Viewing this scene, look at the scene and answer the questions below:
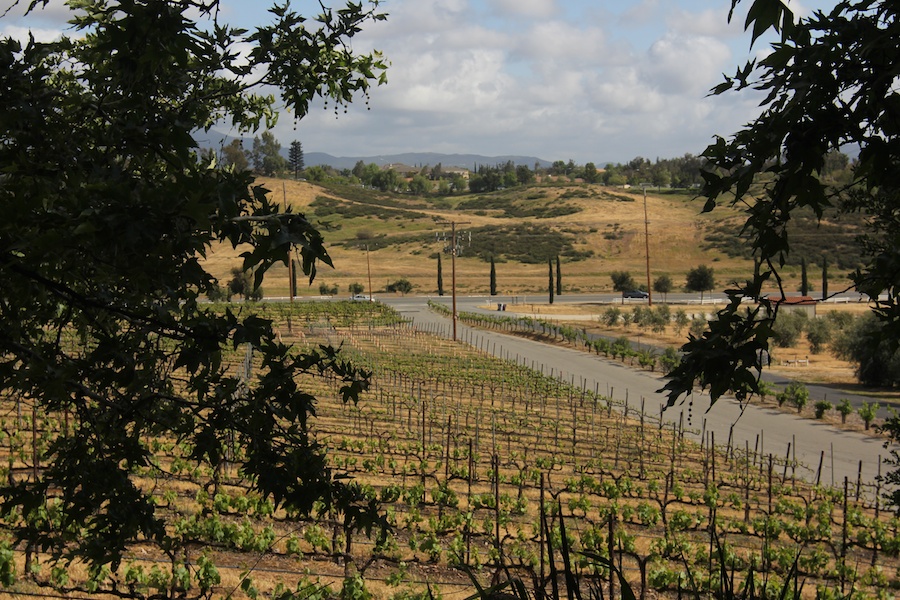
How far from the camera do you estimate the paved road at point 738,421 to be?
18781mm

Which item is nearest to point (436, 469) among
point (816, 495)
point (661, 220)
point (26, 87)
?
point (816, 495)

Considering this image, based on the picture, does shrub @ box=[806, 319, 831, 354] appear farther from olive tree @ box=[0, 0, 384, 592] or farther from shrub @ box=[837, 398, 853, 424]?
olive tree @ box=[0, 0, 384, 592]

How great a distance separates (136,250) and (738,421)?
12.0m

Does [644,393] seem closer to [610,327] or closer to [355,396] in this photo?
[610,327]

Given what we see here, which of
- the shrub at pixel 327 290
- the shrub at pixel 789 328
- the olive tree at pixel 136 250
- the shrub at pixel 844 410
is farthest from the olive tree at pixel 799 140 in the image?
the shrub at pixel 327 290

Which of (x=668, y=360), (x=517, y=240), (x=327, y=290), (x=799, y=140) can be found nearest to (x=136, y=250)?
(x=799, y=140)

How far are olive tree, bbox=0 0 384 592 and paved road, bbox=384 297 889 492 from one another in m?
9.10

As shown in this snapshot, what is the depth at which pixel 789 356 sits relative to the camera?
39250mm

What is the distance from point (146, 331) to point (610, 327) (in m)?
46.7

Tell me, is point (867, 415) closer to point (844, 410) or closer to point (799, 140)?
point (844, 410)

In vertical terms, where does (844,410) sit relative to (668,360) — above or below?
below

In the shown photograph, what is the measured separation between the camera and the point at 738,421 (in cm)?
1308

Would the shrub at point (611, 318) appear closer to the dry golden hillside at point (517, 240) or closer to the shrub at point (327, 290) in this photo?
the dry golden hillside at point (517, 240)

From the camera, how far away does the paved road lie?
739 inches
